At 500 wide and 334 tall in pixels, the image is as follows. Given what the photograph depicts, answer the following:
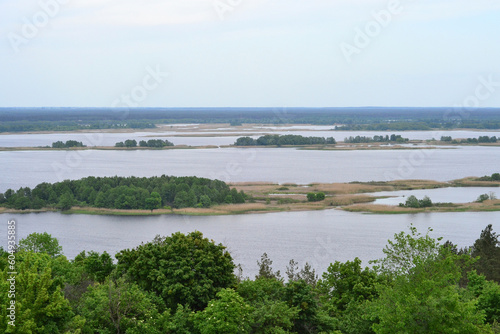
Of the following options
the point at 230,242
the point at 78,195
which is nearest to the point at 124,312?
the point at 230,242

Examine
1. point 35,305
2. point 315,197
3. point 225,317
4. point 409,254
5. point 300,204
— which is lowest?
point 300,204

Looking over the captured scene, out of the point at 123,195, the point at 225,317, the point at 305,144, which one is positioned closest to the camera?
the point at 225,317

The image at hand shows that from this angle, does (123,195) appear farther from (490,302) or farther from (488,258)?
(490,302)

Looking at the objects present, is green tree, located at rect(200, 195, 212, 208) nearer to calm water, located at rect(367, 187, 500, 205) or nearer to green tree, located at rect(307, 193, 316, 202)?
green tree, located at rect(307, 193, 316, 202)

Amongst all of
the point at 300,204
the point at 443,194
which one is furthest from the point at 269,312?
the point at 443,194

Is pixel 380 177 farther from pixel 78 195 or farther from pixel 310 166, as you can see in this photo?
pixel 78 195

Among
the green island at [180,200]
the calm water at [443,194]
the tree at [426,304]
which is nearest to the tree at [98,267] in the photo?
the tree at [426,304]
